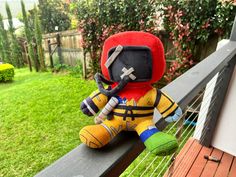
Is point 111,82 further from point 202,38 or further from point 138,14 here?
point 138,14

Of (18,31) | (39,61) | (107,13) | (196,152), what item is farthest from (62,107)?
(18,31)

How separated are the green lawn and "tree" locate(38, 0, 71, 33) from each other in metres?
4.57

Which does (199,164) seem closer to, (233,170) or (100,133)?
(233,170)

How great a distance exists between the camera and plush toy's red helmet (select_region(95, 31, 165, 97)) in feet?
1.66

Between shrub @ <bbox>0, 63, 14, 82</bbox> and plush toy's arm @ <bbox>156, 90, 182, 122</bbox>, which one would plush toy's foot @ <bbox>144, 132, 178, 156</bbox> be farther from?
shrub @ <bbox>0, 63, 14, 82</bbox>

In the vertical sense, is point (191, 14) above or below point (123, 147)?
above

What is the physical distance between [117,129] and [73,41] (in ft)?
19.0

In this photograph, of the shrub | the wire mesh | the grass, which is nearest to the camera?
the wire mesh

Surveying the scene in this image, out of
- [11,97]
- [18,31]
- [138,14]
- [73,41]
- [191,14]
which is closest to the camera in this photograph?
[191,14]

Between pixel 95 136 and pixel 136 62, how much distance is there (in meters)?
0.20

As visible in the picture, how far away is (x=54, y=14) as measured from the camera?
876 centimetres

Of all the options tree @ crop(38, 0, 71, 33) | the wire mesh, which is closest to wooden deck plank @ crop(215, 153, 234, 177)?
the wire mesh

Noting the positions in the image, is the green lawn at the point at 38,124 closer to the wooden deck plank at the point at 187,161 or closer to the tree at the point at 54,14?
the wooden deck plank at the point at 187,161

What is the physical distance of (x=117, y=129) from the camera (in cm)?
53
